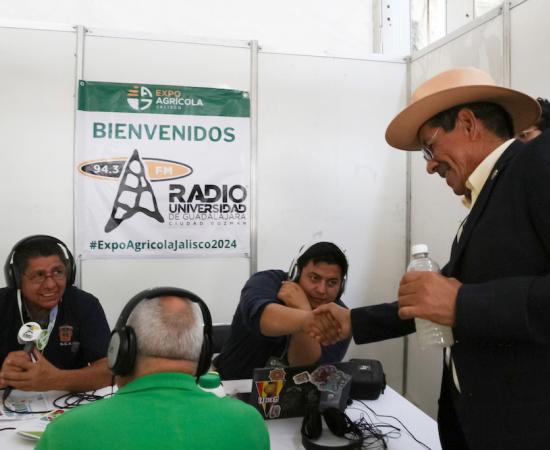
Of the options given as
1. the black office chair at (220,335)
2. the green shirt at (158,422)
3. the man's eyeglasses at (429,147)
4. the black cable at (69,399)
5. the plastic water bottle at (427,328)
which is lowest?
the black cable at (69,399)

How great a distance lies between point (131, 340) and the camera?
3.73 feet

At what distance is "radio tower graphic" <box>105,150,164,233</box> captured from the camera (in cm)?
358

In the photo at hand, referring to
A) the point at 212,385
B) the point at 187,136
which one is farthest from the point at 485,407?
the point at 187,136

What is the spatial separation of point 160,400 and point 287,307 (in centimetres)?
123

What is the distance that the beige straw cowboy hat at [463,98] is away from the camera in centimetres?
137

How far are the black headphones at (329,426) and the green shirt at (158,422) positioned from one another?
63 centimetres

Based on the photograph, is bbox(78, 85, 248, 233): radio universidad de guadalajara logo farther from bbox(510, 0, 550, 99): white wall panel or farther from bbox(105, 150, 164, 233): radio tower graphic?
bbox(510, 0, 550, 99): white wall panel

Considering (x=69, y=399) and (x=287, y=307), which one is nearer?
(x=69, y=399)

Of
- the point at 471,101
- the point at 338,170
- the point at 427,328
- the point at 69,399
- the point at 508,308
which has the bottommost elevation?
the point at 69,399

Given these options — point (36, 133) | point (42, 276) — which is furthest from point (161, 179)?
point (42, 276)

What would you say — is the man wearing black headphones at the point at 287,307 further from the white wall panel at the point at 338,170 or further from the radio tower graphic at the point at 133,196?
the radio tower graphic at the point at 133,196

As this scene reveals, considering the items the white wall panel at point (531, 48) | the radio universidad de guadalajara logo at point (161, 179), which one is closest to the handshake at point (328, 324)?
the white wall panel at point (531, 48)

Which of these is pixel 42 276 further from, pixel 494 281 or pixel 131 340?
pixel 494 281

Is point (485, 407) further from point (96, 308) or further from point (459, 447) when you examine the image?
point (96, 308)
